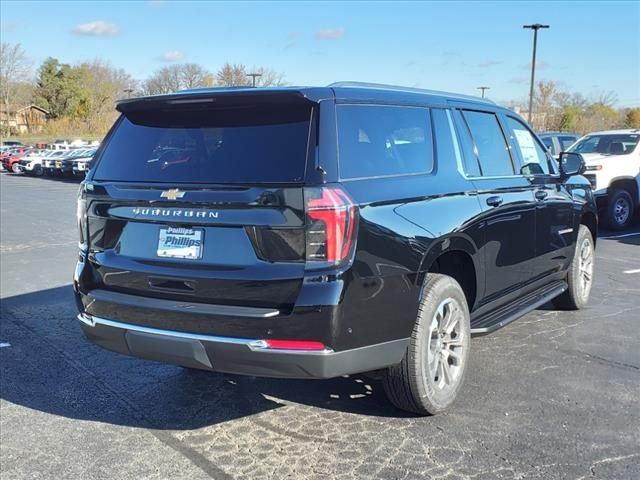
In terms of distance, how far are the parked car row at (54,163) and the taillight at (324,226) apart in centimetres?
3036

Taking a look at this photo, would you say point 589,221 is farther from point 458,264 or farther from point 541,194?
point 458,264

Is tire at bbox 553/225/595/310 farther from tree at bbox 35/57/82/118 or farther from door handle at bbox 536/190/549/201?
tree at bbox 35/57/82/118

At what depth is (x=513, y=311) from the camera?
475 centimetres

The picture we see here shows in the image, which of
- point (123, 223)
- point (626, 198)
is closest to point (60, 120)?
point (626, 198)

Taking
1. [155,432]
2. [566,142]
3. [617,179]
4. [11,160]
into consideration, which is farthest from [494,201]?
[11,160]

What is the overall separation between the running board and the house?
8284cm

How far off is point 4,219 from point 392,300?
529 inches

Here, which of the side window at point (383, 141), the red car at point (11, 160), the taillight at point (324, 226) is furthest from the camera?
the red car at point (11, 160)

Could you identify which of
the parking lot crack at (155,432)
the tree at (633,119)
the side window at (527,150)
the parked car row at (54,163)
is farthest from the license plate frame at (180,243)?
the tree at (633,119)

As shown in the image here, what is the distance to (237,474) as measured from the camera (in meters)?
3.27

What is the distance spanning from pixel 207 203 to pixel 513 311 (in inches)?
102

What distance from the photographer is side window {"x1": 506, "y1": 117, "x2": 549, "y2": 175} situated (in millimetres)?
5211

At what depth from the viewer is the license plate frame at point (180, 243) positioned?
3.29 m

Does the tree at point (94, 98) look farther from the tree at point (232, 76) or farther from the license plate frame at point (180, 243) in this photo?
the license plate frame at point (180, 243)
